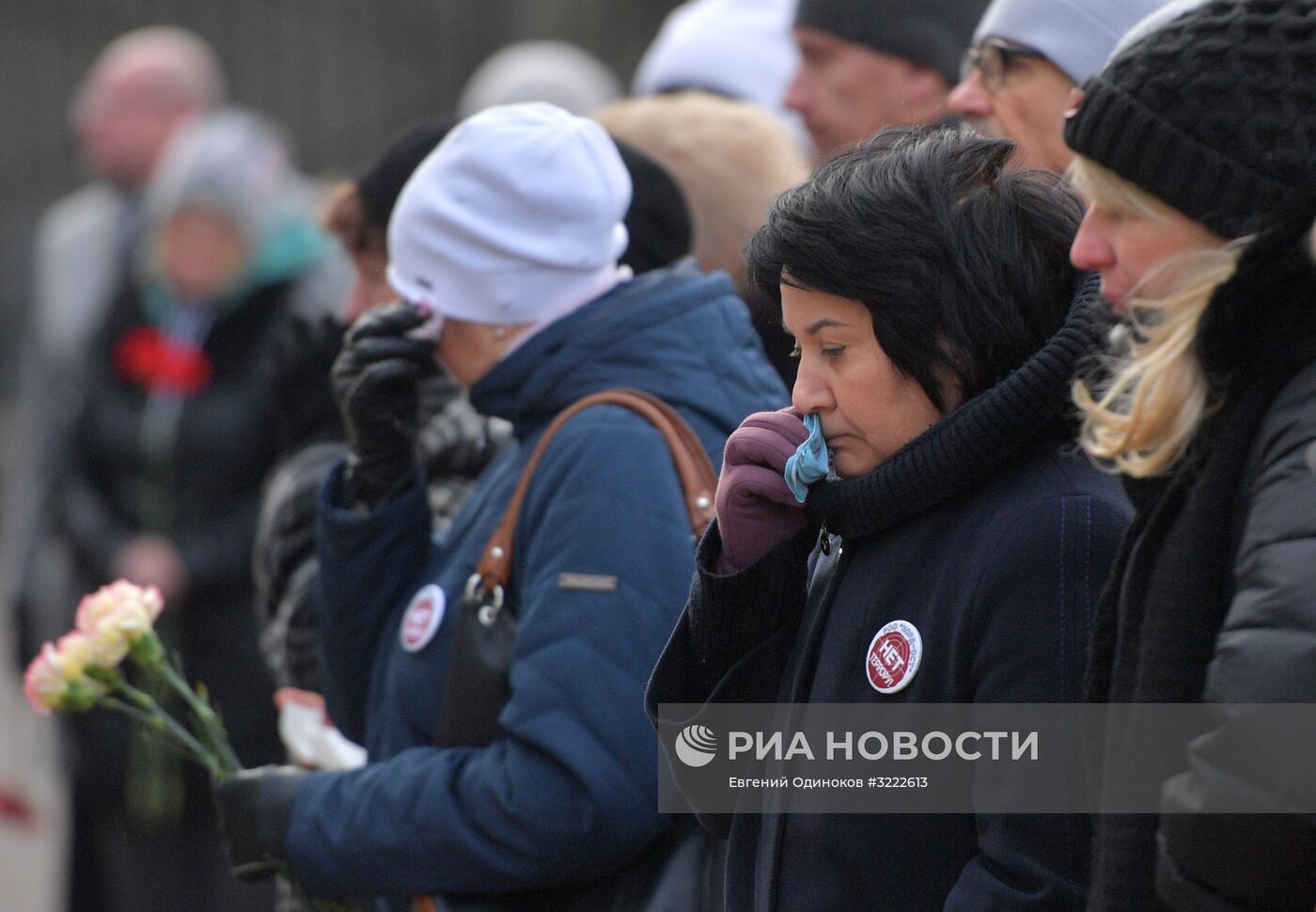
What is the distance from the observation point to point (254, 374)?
481cm

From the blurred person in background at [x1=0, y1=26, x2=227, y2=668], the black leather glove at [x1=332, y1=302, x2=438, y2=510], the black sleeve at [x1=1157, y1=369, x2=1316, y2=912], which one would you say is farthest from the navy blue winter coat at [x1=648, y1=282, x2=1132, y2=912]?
the blurred person in background at [x1=0, y1=26, x2=227, y2=668]

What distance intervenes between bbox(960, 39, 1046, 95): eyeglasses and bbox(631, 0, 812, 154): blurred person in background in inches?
64.1

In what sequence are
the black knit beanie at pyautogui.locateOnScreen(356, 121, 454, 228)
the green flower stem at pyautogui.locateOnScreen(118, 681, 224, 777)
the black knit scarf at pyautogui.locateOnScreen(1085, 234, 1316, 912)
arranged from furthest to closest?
1. the black knit beanie at pyautogui.locateOnScreen(356, 121, 454, 228)
2. the green flower stem at pyautogui.locateOnScreen(118, 681, 224, 777)
3. the black knit scarf at pyautogui.locateOnScreen(1085, 234, 1316, 912)

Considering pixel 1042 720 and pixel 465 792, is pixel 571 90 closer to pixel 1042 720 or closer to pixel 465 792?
pixel 465 792

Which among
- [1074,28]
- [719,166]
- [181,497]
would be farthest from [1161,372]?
[181,497]

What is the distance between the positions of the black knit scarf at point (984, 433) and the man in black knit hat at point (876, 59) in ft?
6.83

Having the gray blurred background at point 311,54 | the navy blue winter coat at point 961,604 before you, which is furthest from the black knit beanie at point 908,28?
the gray blurred background at point 311,54

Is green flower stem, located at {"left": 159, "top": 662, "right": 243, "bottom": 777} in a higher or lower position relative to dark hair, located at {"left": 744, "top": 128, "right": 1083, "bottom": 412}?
lower

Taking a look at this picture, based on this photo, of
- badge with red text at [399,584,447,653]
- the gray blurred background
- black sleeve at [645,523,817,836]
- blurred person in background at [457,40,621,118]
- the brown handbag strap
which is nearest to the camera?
black sleeve at [645,523,817,836]

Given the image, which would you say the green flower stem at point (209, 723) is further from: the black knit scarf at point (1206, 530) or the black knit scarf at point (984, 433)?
the black knit scarf at point (1206, 530)

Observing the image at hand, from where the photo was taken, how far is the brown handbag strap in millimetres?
2588

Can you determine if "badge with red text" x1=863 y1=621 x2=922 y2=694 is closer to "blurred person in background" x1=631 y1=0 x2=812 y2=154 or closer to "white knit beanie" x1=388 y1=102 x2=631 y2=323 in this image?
"white knit beanie" x1=388 y1=102 x2=631 y2=323

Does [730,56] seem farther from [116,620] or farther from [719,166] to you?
[116,620]

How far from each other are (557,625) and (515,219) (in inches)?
26.9
